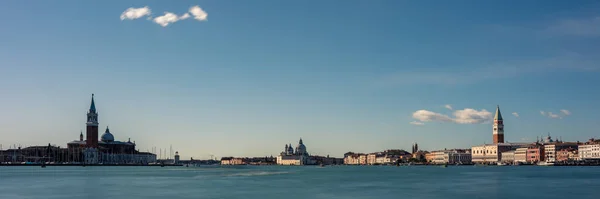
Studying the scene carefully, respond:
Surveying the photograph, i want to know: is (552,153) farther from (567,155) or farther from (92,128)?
(92,128)

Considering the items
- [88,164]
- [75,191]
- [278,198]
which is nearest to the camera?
[278,198]

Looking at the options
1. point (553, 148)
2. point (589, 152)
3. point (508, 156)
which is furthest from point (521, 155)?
point (589, 152)

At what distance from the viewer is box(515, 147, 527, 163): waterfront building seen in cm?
18871

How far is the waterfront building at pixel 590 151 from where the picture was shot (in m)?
161

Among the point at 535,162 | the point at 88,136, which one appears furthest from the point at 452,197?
the point at 88,136

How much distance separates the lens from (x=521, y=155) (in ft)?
625

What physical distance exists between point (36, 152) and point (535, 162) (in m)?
132

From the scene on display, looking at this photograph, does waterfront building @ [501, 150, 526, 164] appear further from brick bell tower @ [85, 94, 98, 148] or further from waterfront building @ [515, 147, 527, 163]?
brick bell tower @ [85, 94, 98, 148]

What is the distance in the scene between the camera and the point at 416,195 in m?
45.3

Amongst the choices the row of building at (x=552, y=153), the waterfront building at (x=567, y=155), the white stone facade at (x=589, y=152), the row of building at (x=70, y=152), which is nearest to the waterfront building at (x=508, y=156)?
the row of building at (x=552, y=153)

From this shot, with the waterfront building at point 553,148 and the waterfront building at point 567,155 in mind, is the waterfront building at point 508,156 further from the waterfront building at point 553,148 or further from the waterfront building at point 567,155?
the waterfront building at point 567,155

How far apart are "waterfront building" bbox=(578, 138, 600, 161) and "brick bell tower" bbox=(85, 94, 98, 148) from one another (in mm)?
125439

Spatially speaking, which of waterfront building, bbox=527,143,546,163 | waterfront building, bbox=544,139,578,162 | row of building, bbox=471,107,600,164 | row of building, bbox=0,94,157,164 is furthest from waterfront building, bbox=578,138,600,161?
row of building, bbox=0,94,157,164

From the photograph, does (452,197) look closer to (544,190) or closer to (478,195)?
(478,195)
